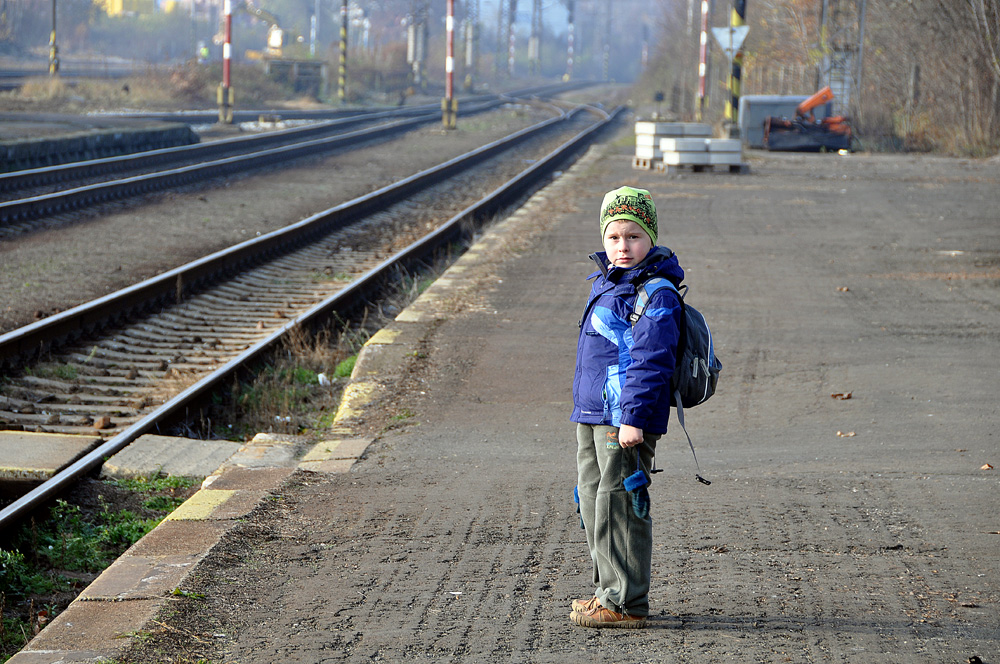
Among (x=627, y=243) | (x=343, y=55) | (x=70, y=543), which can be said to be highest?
(x=343, y=55)

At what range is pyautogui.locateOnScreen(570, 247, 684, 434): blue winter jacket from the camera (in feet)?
10.4

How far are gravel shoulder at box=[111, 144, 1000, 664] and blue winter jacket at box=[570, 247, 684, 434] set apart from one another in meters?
0.71

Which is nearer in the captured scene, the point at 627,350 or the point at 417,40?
the point at 627,350

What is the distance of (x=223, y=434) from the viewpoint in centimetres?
675

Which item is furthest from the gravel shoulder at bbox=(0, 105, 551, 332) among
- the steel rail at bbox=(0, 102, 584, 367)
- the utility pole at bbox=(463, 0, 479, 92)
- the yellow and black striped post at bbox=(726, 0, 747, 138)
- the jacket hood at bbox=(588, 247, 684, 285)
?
the utility pole at bbox=(463, 0, 479, 92)

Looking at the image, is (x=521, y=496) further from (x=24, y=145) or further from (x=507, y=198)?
(x=24, y=145)

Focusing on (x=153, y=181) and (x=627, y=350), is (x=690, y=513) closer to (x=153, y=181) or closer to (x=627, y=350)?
(x=627, y=350)

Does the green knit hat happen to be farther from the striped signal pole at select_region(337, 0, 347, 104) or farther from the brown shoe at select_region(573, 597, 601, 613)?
the striped signal pole at select_region(337, 0, 347, 104)

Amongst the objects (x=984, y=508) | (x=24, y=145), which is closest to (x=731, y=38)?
(x=24, y=145)

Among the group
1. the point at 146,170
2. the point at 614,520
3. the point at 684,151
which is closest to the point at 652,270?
the point at 614,520

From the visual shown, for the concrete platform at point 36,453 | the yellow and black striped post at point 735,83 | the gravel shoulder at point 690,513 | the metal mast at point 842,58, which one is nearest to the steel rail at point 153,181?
the gravel shoulder at point 690,513

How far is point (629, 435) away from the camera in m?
3.17

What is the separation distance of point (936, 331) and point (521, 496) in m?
4.48

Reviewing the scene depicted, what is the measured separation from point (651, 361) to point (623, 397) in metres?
0.13
